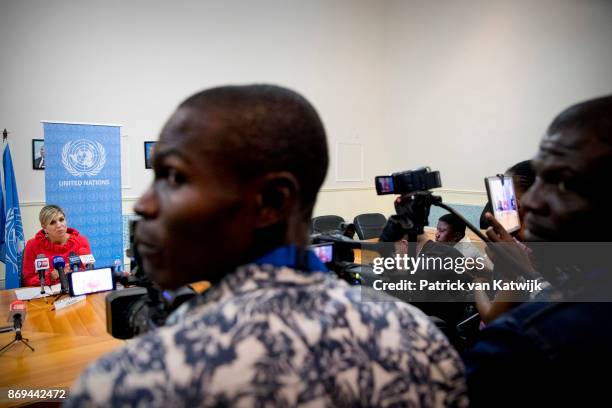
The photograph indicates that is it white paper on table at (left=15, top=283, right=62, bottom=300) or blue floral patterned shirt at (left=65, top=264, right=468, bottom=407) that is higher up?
blue floral patterned shirt at (left=65, top=264, right=468, bottom=407)

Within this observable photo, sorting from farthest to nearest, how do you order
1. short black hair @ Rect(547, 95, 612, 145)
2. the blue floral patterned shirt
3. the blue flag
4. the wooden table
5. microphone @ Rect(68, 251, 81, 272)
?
the blue flag < microphone @ Rect(68, 251, 81, 272) < the wooden table < short black hair @ Rect(547, 95, 612, 145) < the blue floral patterned shirt

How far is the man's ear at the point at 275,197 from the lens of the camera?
20.4 inches

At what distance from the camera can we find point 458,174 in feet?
21.5

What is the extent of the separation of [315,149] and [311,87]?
6.58m

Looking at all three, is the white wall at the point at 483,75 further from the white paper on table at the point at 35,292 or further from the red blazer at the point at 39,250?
the white paper on table at the point at 35,292

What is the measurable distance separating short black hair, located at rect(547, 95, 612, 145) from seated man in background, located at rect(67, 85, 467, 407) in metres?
0.38

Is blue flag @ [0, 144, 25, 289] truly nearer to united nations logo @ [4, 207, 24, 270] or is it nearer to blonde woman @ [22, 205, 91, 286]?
united nations logo @ [4, 207, 24, 270]

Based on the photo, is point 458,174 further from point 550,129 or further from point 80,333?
point 550,129

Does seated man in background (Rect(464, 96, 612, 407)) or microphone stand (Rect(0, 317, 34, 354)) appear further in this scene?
microphone stand (Rect(0, 317, 34, 354))

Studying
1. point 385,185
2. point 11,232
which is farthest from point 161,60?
point 385,185

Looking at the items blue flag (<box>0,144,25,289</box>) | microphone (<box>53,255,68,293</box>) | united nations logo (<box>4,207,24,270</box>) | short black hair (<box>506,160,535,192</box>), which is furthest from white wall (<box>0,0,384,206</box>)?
short black hair (<box>506,160,535,192</box>)

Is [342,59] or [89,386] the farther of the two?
[342,59]

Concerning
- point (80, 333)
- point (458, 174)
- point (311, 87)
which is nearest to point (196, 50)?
point (311, 87)

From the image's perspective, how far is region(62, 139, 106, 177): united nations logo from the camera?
434 centimetres
